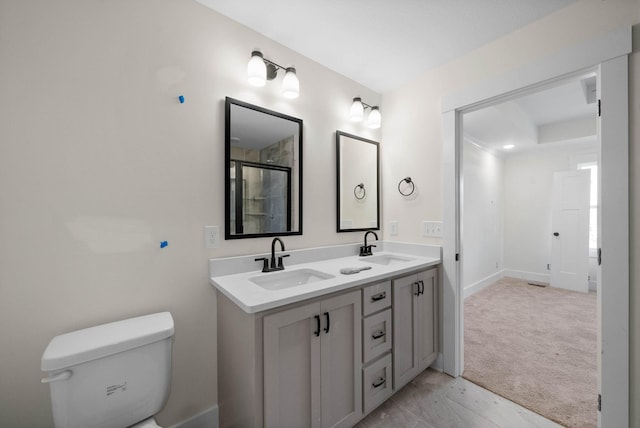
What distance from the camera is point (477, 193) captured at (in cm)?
394

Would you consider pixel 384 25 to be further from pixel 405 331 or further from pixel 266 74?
pixel 405 331

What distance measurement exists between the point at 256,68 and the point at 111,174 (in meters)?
0.98

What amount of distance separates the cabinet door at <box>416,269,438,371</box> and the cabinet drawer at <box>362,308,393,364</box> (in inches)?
14.4

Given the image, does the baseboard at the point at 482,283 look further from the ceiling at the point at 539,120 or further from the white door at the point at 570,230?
the ceiling at the point at 539,120

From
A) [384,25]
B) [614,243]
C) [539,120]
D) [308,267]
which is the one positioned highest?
[539,120]

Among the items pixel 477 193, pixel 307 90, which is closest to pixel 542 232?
pixel 477 193

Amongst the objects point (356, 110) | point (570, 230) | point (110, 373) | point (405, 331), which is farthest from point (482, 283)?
point (110, 373)

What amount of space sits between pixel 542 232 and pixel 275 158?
4989 mm

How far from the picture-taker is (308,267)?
5.76 feet

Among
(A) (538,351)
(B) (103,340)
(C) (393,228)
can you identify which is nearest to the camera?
(B) (103,340)

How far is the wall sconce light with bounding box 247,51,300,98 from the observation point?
1.54 metres

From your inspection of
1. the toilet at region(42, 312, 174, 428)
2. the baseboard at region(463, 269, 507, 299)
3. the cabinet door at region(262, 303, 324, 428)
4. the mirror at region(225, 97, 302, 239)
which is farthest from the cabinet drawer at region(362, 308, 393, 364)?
the baseboard at region(463, 269, 507, 299)

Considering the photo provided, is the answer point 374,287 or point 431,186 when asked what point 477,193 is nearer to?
point 431,186

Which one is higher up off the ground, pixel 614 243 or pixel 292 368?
pixel 614 243
